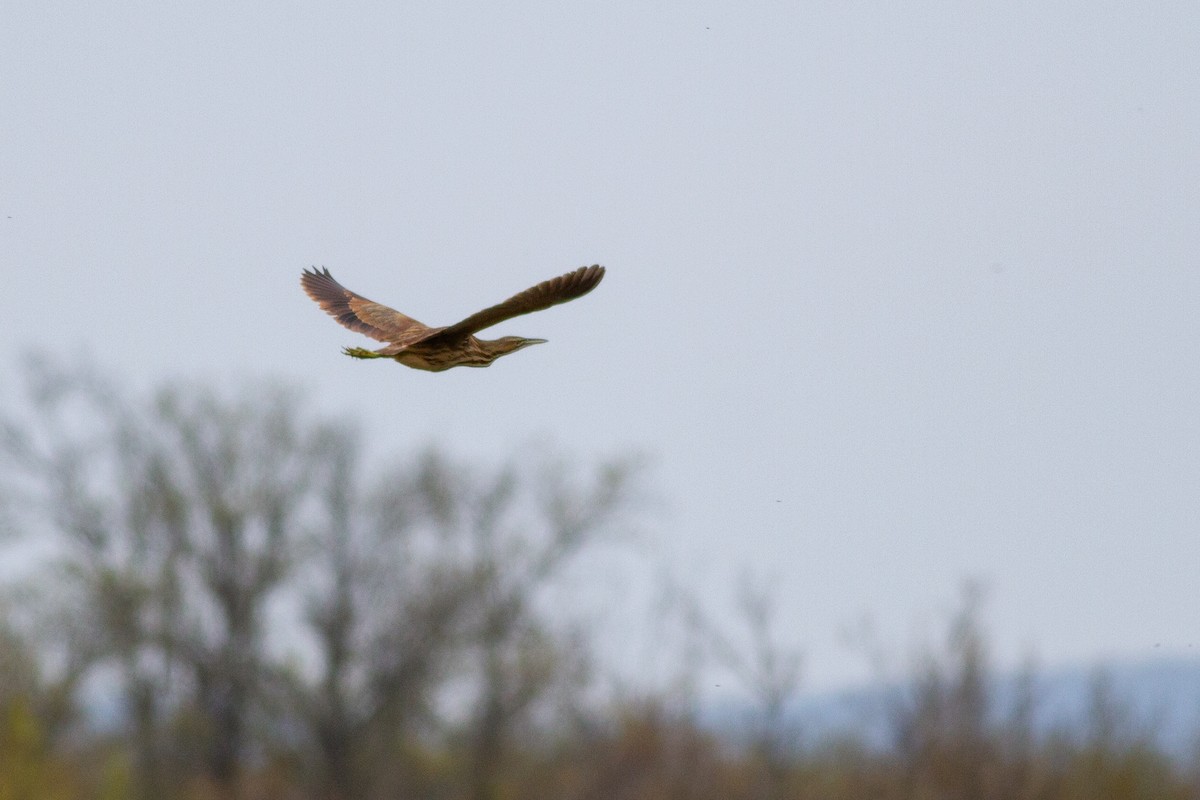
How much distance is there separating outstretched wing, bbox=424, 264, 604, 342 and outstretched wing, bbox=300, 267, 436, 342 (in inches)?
21.2

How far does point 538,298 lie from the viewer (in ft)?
20.1

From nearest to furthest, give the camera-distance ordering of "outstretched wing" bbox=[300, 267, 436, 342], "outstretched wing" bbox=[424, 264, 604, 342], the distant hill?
"outstretched wing" bbox=[424, 264, 604, 342] → "outstretched wing" bbox=[300, 267, 436, 342] → the distant hill

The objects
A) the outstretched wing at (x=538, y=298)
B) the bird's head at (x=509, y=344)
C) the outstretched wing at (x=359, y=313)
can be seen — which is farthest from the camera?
the outstretched wing at (x=359, y=313)

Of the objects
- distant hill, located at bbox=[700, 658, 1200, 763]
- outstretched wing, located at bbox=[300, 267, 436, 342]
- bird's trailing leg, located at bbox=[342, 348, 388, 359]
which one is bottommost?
bird's trailing leg, located at bbox=[342, 348, 388, 359]

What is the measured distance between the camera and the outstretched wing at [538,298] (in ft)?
19.9

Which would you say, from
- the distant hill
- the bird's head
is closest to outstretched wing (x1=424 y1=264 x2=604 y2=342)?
the bird's head

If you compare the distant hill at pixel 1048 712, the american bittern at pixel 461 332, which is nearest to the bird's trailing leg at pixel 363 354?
the american bittern at pixel 461 332

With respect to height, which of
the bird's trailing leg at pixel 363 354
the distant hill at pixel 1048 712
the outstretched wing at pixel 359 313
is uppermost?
the distant hill at pixel 1048 712

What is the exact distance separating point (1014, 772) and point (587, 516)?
473 inches

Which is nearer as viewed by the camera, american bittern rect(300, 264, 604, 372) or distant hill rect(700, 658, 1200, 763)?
american bittern rect(300, 264, 604, 372)

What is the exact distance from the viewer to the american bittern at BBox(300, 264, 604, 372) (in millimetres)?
6133

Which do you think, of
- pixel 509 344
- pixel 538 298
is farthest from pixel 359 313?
pixel 538 298

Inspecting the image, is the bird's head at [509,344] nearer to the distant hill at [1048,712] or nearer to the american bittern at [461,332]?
the american bittern at [461,332]

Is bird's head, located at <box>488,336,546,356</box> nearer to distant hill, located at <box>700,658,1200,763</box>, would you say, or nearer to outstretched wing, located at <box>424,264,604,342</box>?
outstretched wing, located at <box>424,264,604,342</box>
